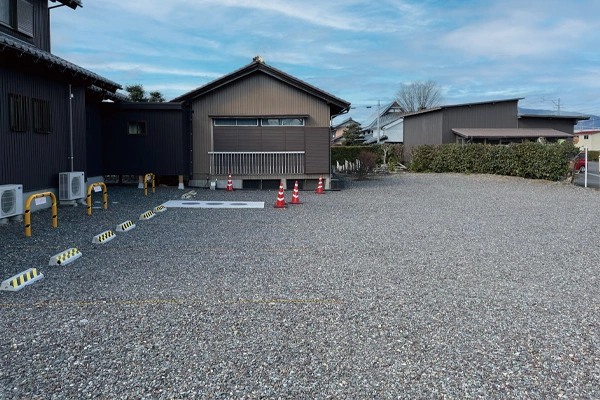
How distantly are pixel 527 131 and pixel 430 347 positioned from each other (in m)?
34.0

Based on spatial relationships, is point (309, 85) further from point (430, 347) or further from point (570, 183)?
point (430, 347)

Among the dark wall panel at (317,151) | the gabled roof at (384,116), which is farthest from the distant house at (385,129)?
the dark wall panel at (317,151)

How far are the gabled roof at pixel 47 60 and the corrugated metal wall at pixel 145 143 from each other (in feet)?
9.89

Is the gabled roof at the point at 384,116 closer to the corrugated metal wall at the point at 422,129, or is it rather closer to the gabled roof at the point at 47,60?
the corrugated metal wall at the point at 422,129

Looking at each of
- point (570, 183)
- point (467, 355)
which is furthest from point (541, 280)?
point (570, 183)

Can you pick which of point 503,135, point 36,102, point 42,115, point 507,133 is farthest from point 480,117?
point 36,102

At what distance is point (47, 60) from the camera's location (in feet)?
36.1

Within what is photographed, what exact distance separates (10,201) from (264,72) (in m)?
11.3

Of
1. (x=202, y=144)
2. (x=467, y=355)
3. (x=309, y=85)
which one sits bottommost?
(x=467, y=355)

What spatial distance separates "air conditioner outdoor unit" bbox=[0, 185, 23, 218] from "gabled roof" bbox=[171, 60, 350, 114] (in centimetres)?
1010

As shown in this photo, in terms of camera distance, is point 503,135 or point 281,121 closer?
point 281,121

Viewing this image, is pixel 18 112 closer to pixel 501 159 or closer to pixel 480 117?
pixel 501 159

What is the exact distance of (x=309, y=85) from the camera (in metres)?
18.9

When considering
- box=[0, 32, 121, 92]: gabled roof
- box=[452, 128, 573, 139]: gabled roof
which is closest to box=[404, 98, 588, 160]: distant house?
box=[452, 128, 573, 139]: gabled roof
